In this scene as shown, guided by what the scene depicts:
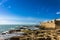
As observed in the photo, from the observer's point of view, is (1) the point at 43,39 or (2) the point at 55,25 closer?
(1) the point at 43,39

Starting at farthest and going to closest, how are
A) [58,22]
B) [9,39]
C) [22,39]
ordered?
[58,22]
[9,39]
[22,39]

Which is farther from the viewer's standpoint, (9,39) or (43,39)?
(9,39)

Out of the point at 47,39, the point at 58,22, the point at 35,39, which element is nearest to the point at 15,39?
the point at 35,39

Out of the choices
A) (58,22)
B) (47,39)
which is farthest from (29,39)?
(58,22)

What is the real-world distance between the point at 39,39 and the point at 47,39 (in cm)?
46

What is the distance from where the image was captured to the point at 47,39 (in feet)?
26.8

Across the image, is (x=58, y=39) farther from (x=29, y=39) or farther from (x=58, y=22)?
(x=58, y=22)

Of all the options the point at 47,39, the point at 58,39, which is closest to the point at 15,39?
the point at 47,39

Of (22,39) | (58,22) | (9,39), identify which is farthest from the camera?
(58,22)

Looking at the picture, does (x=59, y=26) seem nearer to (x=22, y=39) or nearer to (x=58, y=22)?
(x=58, y=22)

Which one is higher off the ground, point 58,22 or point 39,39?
point 58,22

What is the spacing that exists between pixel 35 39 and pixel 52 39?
993 mm

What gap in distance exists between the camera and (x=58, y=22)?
1667 centimetres

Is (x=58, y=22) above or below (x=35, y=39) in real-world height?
above
